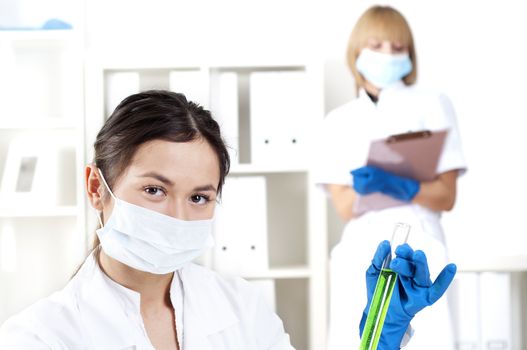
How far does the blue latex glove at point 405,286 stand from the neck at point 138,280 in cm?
36

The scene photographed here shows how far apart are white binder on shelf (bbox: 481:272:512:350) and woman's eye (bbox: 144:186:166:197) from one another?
6.75 feet

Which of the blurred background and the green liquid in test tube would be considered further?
the blurred background

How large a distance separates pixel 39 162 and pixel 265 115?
860 millimetres

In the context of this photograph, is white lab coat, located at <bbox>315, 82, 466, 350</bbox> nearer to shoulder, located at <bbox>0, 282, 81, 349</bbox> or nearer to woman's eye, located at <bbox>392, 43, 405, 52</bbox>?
woman's eye, located at <bbox>392, 43, 405, 52</bbox>

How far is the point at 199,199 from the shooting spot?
1.23 metres

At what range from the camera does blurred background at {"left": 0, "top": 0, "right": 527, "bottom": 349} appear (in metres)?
2.88

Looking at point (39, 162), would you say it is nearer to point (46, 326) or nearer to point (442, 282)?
point (46, 326)

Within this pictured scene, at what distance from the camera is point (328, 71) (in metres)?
3.23

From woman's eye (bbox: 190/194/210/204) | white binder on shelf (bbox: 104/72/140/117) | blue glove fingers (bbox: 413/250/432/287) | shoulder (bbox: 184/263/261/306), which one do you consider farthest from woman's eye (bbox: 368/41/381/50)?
blue glove fingers (bbox: 413/250/432/287)

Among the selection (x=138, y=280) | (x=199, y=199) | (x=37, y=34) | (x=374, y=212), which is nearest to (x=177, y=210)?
(x=199, y=199)

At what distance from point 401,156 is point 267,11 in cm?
122

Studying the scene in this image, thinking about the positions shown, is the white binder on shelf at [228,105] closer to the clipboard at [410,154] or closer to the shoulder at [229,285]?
the clipboard at [410,154]

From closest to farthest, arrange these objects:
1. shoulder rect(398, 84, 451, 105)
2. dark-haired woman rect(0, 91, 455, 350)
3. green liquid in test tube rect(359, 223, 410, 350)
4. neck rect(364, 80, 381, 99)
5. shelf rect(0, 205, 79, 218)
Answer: green liquid in test tube rect(359, 223, 410, 350), dark-haired woman rect(0, 91, 455, 350), shoulder rect(398, 84, 451, 105), neck rect(364, 80, 381, 99), shelf rect(0, 205, 79, 218)

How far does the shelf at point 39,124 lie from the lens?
287cm
